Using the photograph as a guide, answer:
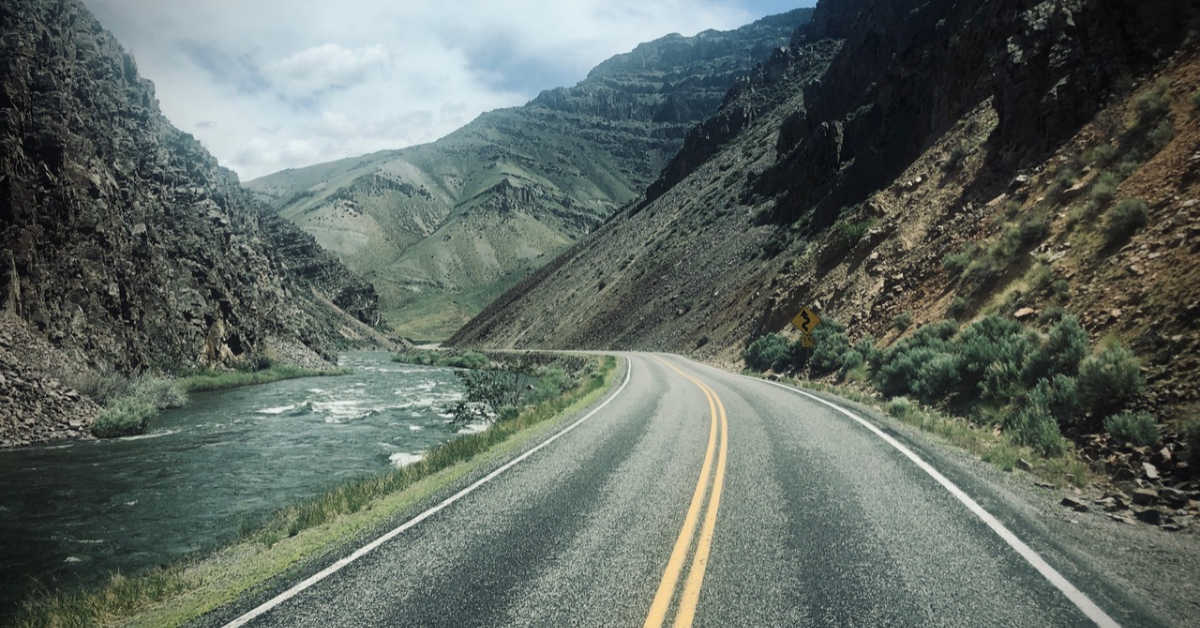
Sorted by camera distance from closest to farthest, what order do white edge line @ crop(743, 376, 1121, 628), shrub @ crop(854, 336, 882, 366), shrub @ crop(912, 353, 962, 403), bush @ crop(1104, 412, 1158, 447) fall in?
white edge line @ crop(743, 376, 1121, 628)
bush @ crop(1104, 412, 1158, 447)
shrub @ crop(912, 353, 962, 403)
shrub @ crop(854, 336, 882, 366)

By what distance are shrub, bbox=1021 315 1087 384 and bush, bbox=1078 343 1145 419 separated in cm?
103

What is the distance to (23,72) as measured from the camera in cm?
2633

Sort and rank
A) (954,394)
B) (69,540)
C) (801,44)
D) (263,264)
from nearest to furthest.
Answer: (69,540), (954,394), (263,264), (801,44)

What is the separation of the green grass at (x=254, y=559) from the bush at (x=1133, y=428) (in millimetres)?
8949

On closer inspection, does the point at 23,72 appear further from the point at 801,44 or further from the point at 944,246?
the point at 801,44

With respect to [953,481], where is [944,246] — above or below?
Answer: above

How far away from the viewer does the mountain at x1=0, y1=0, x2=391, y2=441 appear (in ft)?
71.0

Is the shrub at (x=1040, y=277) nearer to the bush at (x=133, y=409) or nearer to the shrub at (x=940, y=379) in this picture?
the shrub at (x=940, y=379)

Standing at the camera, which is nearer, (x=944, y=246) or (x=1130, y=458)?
(x=1130, y=458)

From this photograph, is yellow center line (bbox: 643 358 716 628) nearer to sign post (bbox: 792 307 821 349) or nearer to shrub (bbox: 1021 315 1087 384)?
shrub (bbox: 1021 315 1087 384)

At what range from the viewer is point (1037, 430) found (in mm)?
8234

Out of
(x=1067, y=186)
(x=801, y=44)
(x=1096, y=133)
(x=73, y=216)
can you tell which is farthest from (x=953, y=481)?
(x=801, y=44)

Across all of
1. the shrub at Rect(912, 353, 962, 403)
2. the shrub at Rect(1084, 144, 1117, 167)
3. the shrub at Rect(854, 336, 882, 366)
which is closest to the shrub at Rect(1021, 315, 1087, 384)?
the shrub at Rect(912, 353, 962, 403)

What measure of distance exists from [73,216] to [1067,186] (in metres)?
42.5
